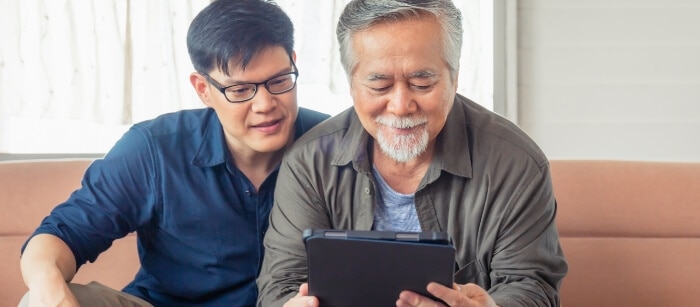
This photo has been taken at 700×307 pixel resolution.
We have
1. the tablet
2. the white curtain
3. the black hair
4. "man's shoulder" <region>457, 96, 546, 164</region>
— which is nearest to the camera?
the tablet

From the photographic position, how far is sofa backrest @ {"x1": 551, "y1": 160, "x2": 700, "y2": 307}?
2180 millimetres

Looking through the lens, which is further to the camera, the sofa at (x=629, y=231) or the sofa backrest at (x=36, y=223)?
the sofa backrest at (x=36, y=223)

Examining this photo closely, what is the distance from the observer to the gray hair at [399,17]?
5.32 feet

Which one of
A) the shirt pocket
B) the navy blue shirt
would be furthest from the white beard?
the navy blue shirt

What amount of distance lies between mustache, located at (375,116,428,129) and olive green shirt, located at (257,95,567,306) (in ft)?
0.43

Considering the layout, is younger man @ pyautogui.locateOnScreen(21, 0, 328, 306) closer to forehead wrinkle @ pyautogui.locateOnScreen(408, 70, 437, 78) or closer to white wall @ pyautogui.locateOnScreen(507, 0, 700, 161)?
forehead wrinkle @ pyautogui.locateOnScreen(408, 70, 437, 78)

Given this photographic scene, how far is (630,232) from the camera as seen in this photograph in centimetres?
221

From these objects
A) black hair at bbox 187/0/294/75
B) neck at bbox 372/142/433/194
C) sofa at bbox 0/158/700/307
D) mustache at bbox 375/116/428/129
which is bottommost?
sofa at bbox 0/158/700/307

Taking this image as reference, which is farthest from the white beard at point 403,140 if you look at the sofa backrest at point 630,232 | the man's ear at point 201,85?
the sofa backrest at point 630,232

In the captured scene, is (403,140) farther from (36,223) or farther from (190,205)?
(36,223)

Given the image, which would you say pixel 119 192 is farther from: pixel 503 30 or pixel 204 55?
pixel 503 30

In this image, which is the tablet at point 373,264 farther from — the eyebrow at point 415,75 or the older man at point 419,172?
the eyebrow at point 415,75

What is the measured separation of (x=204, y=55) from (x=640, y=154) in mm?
1809

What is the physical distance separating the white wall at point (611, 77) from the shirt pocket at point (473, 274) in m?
1.38
